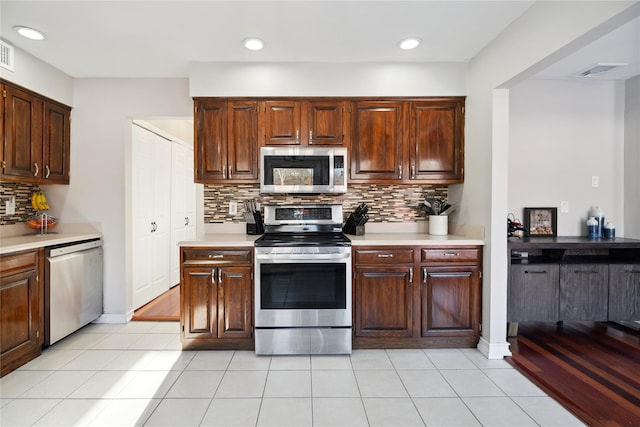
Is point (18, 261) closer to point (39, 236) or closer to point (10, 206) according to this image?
point (39, 236)

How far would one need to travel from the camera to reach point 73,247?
9.75 feet

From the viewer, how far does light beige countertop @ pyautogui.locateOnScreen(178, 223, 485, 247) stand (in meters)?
2.72

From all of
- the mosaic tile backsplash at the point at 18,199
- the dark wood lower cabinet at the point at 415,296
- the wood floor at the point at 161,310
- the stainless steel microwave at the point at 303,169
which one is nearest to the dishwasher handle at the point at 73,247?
the mosaic tile backsplash at the point at 18,199

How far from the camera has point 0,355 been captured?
2256 millimetres

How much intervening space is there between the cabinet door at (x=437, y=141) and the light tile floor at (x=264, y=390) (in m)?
1.56

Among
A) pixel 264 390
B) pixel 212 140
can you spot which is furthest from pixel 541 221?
pixel 212 140

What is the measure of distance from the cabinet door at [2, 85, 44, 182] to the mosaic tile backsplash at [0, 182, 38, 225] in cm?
32

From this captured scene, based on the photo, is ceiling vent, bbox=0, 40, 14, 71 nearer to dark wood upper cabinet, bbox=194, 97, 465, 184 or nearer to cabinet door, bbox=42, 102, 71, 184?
cabinet door, bbox=42, 102, 71, 184

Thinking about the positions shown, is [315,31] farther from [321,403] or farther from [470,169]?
[321,403]

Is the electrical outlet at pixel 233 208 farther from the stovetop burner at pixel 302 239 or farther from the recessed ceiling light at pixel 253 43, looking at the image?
the recessed ceiling light at pixel 253 43

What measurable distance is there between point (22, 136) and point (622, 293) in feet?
17.5

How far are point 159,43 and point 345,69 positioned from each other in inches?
61.2

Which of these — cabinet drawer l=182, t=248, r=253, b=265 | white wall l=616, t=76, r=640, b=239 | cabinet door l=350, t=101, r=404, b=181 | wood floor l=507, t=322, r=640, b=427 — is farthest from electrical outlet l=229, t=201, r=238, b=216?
white wall l=616, t=76, r=640, b=239

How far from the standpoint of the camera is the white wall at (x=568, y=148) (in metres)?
3.30
